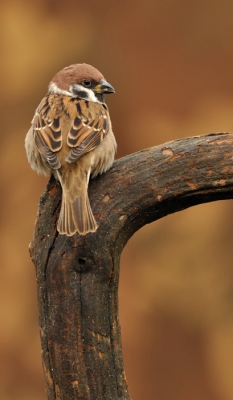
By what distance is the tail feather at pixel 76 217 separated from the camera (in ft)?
8.24

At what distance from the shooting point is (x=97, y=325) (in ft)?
8.38

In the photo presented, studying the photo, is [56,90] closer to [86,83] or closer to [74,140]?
[86,83]

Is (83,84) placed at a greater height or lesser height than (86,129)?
greater

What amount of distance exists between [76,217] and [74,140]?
0.47 metres

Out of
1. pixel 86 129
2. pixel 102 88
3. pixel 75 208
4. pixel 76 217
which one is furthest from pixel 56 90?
pixel 76 217

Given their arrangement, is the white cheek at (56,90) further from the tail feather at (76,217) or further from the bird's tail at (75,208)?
the tail feather at (76,217)

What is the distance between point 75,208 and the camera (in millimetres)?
2656

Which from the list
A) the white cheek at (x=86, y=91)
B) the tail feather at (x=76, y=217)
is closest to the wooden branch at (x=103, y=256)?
the tail feather at (x=76, y=217)

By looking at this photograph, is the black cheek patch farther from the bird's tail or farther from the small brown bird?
the bird's tail

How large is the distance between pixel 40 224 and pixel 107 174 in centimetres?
31

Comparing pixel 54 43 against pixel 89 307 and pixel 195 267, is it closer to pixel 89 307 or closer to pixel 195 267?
pixel 195 267

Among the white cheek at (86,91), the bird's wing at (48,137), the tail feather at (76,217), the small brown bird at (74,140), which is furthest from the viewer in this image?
the white cheek at (86,91)

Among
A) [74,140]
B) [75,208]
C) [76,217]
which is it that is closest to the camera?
[76,217]

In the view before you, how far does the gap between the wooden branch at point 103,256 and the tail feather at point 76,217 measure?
0.17 ft
